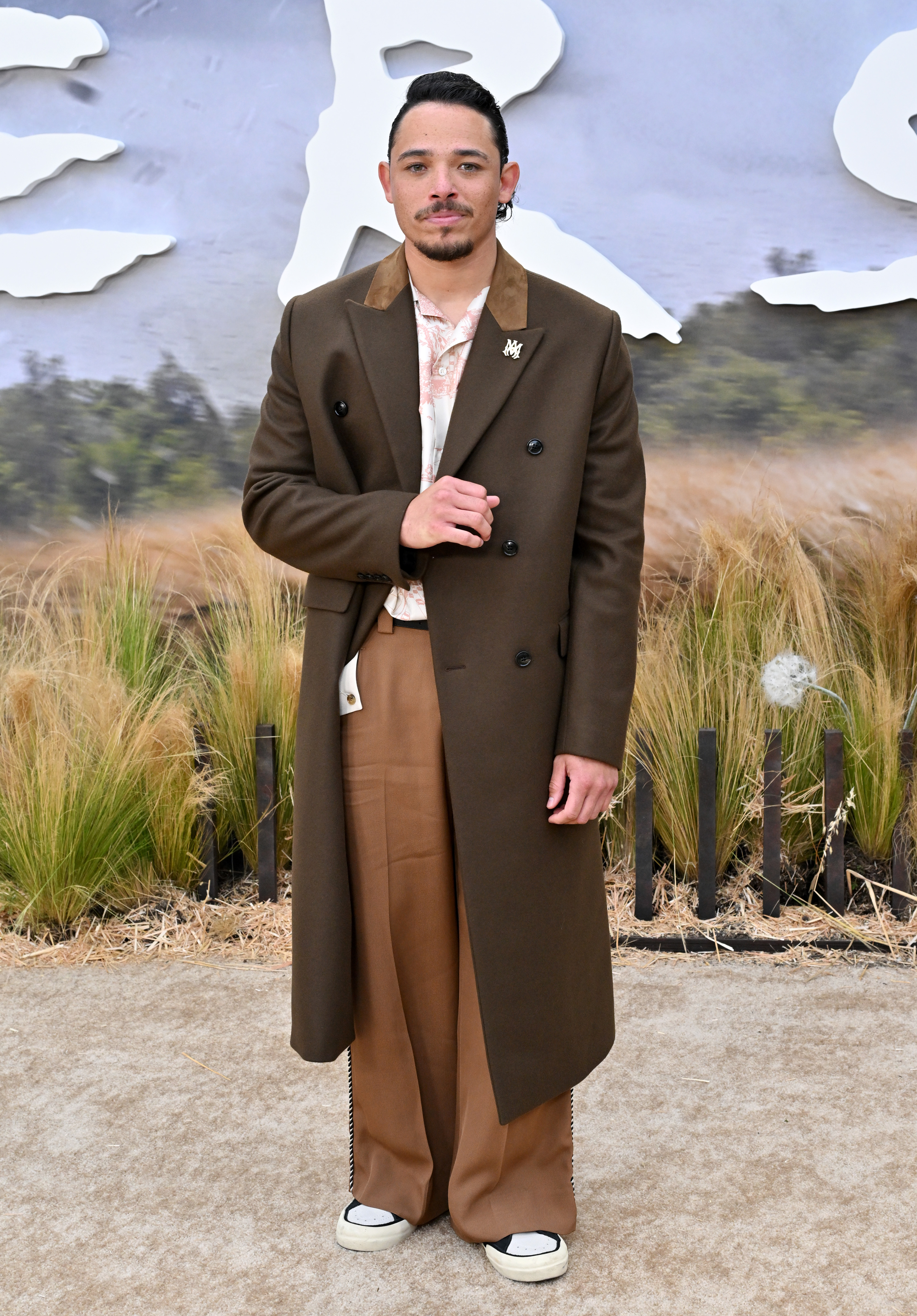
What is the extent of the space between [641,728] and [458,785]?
5.61 ft

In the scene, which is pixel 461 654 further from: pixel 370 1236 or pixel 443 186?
pixel 370 1236

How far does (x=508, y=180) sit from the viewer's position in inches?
73.9

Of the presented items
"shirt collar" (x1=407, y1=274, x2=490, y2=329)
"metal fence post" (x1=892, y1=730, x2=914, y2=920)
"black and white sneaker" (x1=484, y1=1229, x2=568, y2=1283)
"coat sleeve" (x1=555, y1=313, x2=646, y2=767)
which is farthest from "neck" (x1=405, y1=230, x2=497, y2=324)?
"metal fence post" (x1=892, y1=730, x2=914, y2=920)

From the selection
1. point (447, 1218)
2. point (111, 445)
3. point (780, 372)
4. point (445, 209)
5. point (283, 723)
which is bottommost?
point (447, 1218)

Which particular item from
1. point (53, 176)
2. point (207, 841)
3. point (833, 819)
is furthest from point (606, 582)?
point (53, 176)

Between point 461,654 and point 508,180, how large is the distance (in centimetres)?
75

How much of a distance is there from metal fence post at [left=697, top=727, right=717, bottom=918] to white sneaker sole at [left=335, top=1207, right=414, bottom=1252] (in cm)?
160

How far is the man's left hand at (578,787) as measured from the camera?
1.88 metres

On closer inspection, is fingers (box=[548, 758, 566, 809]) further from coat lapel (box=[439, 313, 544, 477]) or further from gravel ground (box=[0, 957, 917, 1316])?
gravel ground (box=[0, 957, 917, 1316])

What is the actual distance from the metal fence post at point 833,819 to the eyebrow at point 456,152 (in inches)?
84.1

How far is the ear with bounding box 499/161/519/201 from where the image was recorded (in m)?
1.85

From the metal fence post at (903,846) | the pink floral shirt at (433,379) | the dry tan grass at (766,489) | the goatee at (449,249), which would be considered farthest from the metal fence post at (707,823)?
the goatee at (449,249)

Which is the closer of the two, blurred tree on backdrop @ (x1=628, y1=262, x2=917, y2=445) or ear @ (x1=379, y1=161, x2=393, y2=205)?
ear @ (x1=379, y1=161, x2=393, y2=205)

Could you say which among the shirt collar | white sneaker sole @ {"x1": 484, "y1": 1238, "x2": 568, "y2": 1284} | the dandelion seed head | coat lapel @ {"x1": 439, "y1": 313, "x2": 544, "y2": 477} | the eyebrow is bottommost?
white sneaker sole @ {"x1": 484, "y1": 1238, "x2": 568, "y2": 1284}
